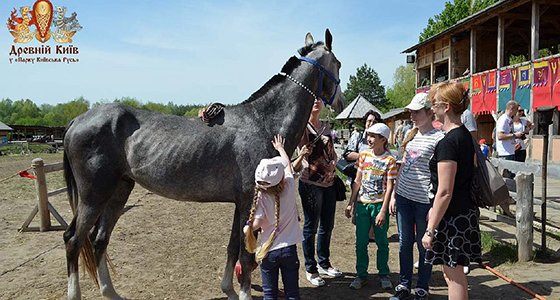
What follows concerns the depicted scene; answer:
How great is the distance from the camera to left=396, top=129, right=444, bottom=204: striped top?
11.1ft

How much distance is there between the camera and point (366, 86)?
75.7 m

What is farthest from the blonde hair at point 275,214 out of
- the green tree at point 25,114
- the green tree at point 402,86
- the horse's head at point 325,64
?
the green tree at point 25,114

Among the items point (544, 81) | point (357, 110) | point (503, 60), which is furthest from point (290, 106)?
point (503, 60)

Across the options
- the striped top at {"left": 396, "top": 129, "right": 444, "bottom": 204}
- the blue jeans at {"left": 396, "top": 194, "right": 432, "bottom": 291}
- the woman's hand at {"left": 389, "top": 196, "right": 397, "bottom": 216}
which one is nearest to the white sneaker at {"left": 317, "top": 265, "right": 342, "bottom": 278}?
the blue jeans at {"left": 396, "top": 194, "right": 432, "bottom": 291}

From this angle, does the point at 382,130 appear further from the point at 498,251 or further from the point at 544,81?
the point at 544,81

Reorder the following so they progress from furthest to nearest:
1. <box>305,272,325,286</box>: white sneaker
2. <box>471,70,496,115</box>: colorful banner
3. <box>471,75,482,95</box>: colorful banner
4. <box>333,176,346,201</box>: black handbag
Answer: <box>471,75,482,95</box>: colorful banner < <box>471,70,496,115</box>: colorful banner < <box>333,176,346,201</box>: black handbag < <box>305,272,325,286</box>: white sneaker

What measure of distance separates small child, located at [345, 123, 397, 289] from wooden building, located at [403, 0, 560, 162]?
5.79m

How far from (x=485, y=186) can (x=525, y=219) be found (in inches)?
92.4

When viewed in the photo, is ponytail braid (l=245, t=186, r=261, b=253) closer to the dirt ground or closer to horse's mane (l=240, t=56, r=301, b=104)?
horse's mane (l=240, t=56, r=301, b=104)

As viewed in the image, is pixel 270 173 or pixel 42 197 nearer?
pixel 270 173

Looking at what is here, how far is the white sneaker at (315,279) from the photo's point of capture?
4.08m

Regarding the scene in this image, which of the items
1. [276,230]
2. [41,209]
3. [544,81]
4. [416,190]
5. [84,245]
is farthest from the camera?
[544,81]

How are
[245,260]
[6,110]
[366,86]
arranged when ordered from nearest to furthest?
1. [245,260]
2. [366,86]
3. [6,110]

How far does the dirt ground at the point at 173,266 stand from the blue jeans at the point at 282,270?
1.14 metres
